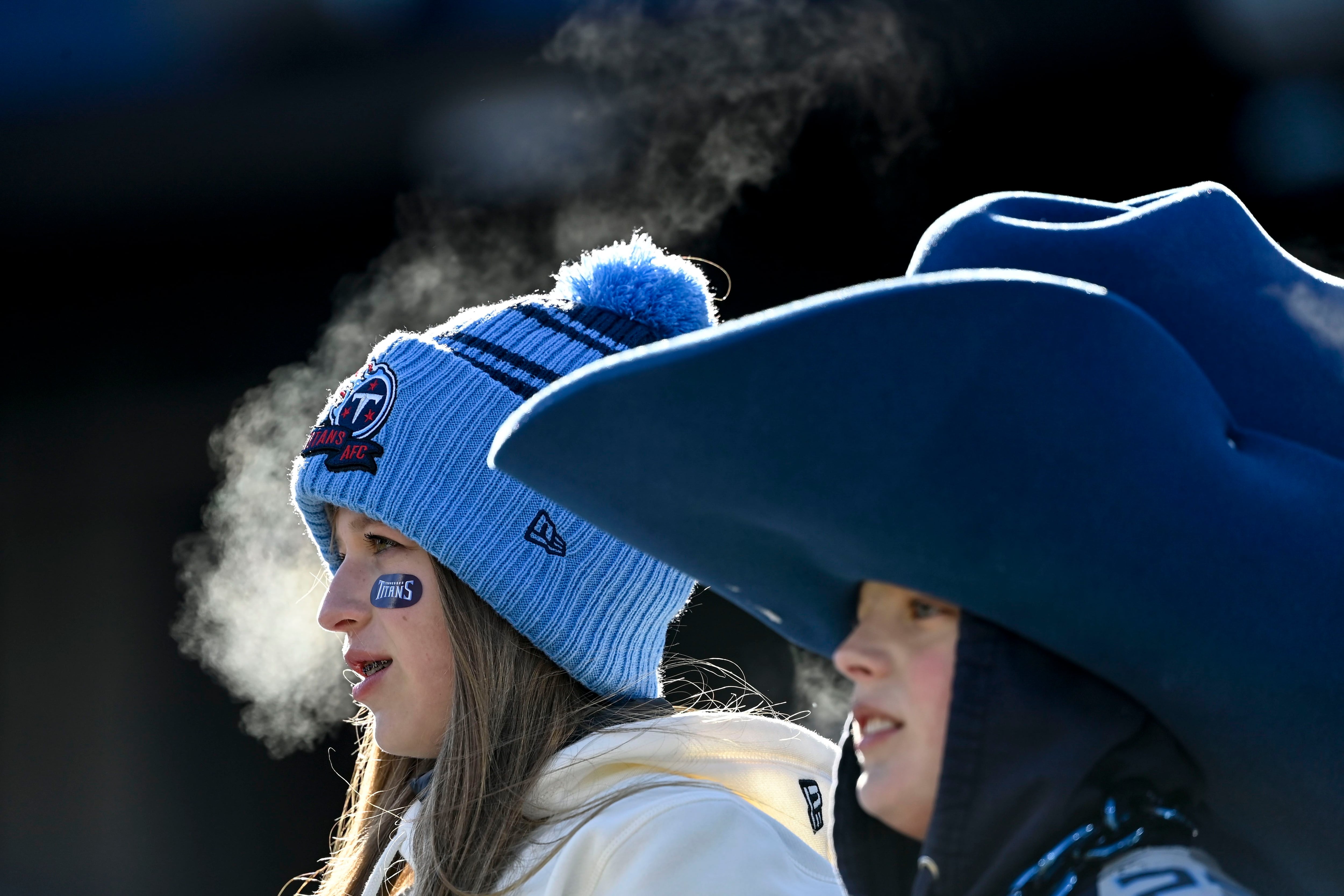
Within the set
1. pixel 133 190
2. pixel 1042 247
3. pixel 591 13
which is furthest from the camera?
pixel 133 190

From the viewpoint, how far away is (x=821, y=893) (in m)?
1.43

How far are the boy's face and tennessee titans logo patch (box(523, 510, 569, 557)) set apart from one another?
2.67 ft

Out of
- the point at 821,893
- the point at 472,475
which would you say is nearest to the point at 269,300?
the point at 472,475

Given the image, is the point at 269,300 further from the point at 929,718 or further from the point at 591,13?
the point at 929,718

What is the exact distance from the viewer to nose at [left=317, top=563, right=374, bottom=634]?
171 centimetres

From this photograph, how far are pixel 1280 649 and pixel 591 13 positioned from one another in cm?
275

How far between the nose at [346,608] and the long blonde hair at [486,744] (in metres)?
0.11

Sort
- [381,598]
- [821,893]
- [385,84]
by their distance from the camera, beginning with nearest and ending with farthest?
[821,893] < [381,598] < [385,84]

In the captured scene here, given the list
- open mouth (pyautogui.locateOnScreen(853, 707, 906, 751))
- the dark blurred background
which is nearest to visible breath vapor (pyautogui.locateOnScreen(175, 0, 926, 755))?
the dark blurred background

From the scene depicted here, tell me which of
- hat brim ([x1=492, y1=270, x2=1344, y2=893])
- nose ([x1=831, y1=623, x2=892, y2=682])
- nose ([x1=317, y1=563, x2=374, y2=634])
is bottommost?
nose ([x1=317, y1=563, x2=374, y2=634])

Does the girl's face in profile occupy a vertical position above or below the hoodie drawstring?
Result: above

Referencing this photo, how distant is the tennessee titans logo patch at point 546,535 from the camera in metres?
1.73

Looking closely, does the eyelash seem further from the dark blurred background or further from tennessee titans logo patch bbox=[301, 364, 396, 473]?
the dark blurred background

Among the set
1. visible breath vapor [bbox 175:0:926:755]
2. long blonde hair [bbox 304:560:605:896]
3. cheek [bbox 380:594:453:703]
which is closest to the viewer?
long blonde hair [bbox 304:560:605:896]
